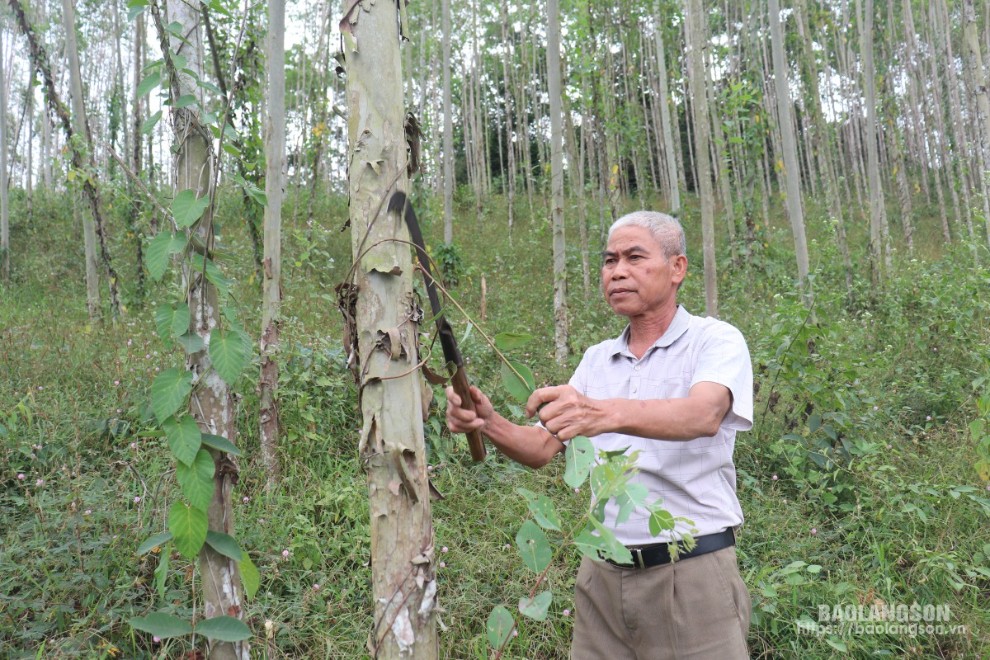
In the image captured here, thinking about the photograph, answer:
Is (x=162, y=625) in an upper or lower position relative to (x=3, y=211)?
lower

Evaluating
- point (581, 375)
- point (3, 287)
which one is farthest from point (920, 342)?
point (3, 287)

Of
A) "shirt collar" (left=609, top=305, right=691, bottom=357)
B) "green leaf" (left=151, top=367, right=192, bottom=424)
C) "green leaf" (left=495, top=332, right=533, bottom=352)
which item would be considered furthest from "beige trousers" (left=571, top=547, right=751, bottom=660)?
"green leaf" (left=151, top=367, right=192, bottom=424)

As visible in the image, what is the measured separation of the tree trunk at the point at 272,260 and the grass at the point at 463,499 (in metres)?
0.16

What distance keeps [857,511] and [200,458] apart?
3400mm

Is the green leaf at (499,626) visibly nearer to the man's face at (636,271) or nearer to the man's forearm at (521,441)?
the man's forearm at (521,441)

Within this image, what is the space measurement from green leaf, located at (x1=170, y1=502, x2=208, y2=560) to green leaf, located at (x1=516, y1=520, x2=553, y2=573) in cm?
85

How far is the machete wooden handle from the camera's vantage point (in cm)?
142

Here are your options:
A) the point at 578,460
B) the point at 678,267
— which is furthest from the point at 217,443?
the point at 678,267

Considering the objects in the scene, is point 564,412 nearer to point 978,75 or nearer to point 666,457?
point 666,457

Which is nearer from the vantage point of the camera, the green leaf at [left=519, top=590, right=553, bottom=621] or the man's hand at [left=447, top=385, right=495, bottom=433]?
the green leaf at [left=519, top=590, right=553, bottom=621]

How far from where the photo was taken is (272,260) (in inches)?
151

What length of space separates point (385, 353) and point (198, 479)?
28.7 inches

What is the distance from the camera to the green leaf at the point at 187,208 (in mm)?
1678

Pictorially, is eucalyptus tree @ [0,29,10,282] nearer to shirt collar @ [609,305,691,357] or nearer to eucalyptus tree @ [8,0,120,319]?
eucalyptus tree @ [8,0,120,319]
